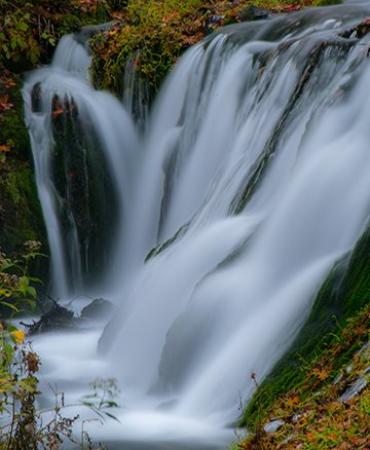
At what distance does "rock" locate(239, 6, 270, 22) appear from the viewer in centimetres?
1023

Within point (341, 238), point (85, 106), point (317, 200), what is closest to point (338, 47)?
point (317, 200)

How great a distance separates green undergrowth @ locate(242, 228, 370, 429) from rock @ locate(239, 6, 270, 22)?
19.8 ft

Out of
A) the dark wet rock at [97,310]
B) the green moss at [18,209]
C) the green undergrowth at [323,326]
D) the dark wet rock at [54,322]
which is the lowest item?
A: the green undergrowth at [323,326]

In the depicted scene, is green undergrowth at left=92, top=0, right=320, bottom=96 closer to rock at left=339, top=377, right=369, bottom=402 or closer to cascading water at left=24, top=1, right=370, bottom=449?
cascading water at left=24, top=1, right=370, bottom=449

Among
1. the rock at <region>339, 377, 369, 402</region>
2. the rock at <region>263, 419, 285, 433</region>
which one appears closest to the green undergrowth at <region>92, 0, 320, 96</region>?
the rock at <region>263, 419, 285, 433</region>

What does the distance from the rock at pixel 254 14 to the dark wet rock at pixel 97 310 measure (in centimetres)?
401

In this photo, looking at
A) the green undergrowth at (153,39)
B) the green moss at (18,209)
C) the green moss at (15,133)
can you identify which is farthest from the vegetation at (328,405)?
the green undergrowth at (153,39)

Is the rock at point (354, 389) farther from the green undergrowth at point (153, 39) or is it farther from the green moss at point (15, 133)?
the green undergrowth at point (153, 39)

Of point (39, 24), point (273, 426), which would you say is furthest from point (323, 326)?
point (39, 24)

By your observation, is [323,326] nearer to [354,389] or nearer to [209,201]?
[354,389]

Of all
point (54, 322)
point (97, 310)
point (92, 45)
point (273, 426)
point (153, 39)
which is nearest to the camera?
point (273, 426)

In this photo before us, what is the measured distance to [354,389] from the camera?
3.64 metres

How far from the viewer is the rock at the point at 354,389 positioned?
3.56m

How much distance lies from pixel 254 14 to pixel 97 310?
4.24 meters
